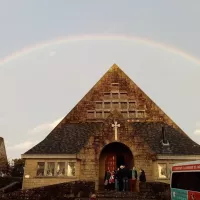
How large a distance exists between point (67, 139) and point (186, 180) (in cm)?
1457

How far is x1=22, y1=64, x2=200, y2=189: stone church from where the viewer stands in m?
20.7

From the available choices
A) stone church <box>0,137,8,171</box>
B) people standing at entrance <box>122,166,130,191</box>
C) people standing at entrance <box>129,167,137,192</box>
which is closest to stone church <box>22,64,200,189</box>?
people standing at entrance <box>129,167,137,192</box>

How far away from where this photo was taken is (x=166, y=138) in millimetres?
23938

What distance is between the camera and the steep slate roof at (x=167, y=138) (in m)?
22.3

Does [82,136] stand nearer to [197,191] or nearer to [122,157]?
[122,157]

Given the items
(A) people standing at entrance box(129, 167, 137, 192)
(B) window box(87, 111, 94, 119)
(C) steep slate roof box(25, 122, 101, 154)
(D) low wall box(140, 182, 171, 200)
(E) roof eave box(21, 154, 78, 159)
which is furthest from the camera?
(B) window box(87, 111, 94, 119)

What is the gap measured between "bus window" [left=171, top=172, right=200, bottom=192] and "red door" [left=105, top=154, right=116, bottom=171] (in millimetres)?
10626

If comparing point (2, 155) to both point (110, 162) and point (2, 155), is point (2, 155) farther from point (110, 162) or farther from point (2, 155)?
point (110, 162)

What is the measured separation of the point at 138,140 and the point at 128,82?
29.9 ft

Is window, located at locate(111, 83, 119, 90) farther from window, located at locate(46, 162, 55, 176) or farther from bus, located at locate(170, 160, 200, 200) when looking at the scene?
bus, located at locate(170, 160, 200, 200)

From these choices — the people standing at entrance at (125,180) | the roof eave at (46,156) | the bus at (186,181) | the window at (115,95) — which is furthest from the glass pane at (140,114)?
the bus at (186,181)

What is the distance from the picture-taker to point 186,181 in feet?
37.8

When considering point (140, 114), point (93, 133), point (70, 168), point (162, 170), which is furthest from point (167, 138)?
point (70, 168)

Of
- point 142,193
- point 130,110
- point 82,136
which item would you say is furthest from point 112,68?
point 142,193
